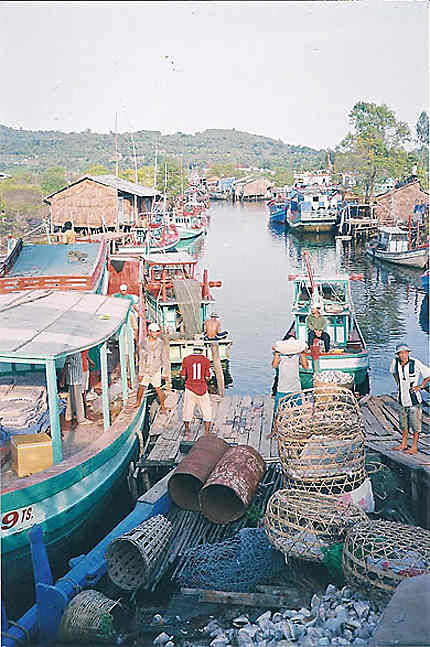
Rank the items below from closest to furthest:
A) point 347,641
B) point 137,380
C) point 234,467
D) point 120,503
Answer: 1. point 347,641
2. point 234,467
3. point 120,503
4. point 137,380

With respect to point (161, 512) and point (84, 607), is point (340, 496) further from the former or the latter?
point (84, 607)

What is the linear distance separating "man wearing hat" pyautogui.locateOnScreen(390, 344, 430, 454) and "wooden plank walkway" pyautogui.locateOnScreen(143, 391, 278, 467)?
1521 mm

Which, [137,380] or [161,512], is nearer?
[161,512]

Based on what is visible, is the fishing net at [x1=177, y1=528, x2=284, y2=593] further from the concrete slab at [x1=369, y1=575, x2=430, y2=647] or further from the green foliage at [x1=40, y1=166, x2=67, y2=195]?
the green foliage at [x1=40, y1=166, x2=67, y2=195]

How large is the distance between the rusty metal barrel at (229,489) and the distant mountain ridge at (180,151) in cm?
6158

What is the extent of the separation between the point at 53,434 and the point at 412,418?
349 cm

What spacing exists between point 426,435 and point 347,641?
316 centimetres

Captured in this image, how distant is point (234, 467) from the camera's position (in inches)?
246

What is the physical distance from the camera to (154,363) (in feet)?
33.0

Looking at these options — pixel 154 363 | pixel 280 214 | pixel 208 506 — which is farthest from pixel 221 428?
pixel 280 214

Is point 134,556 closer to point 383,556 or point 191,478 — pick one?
point 191,478

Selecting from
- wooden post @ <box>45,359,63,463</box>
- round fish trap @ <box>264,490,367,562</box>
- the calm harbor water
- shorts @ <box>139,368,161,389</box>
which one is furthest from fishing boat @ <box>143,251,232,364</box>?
→ round fish trap @ <box>264,490,367,562</box>


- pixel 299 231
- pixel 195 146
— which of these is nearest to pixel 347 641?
pixel 299 231

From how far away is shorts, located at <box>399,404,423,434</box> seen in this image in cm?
639
